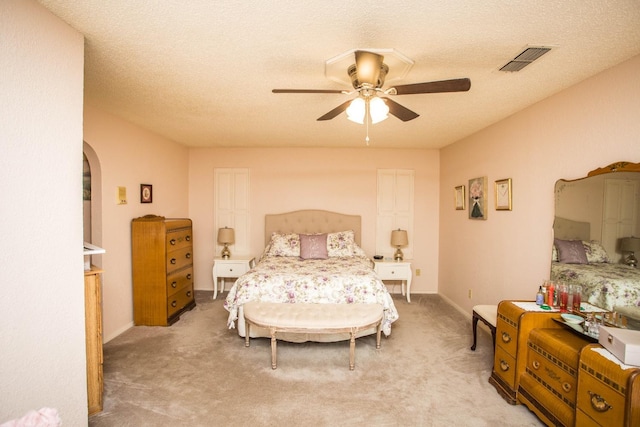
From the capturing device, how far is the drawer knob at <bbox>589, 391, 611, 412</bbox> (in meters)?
1.57

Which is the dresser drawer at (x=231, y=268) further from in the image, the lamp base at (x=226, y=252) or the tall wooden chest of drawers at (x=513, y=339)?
the tall wooden chest of drawers at (x=513, y=339)

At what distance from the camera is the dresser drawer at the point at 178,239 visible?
148 inches

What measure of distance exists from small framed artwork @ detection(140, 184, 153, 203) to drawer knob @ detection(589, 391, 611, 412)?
4495 millimetres

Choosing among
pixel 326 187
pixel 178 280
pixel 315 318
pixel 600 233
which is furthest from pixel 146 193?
pixel 600 233

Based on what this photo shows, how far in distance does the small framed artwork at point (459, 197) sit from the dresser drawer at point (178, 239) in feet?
12.6

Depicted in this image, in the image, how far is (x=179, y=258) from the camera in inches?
158

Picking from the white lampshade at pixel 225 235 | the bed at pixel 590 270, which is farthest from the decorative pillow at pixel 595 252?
the white lampshade at pixel 225 235

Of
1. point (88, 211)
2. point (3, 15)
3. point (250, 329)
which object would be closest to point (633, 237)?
point (250, 329)

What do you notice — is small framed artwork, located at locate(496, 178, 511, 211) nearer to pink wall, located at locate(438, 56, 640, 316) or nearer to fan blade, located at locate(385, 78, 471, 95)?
pink wall, located at locate(438, 56, 640, 316)

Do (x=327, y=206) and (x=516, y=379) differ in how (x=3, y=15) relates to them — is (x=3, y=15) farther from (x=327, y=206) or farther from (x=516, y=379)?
(x=327, y=206)

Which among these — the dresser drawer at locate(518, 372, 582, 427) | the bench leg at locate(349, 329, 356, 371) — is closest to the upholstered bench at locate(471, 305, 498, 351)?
the dresser drawer at locate(518, 372, 582, 427)

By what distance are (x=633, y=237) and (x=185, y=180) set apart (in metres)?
5.32

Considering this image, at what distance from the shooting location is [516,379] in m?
2.23

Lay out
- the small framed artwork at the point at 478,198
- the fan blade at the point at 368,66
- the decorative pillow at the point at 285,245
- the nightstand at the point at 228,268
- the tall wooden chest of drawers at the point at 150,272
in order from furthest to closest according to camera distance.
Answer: the nightstand at the point at 228,268
the decorative pillow at the point at 285,245
the small framed artwork at the point at 478,198
the tall wooden chest of drawers at the point at 150,272
the fan blade at the point at 368,66
